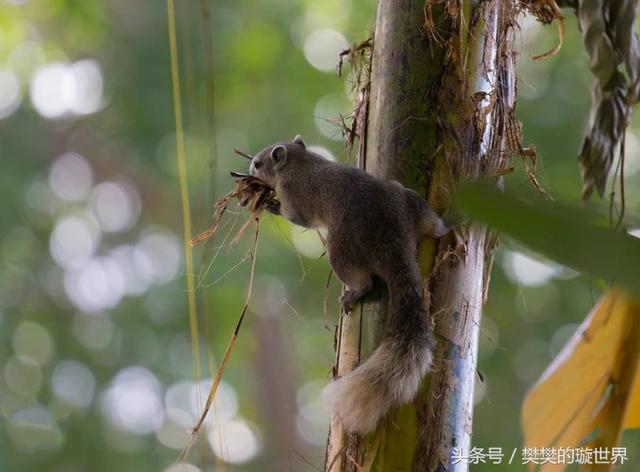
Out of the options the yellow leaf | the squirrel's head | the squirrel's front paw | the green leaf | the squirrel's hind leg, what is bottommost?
the yellow leaf

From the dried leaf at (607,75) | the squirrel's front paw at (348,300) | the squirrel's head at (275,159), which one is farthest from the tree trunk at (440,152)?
the squirrel's head at (275,159)

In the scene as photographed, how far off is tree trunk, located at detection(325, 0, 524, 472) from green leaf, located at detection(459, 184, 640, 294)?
3.25 ft

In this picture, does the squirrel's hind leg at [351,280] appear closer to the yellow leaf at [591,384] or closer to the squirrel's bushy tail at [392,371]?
the squirrel's bushy tail at [392,371]

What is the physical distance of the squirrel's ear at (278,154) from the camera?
91.6 inches

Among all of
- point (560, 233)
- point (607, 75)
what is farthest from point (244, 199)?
point (560, 233)

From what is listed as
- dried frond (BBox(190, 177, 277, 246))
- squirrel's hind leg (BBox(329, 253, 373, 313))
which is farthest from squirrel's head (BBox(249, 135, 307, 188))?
squirrel's hind leg (BBox(329, 253, 373, 313))

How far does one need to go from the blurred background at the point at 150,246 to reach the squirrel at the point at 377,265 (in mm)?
2707

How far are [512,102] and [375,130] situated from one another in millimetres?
318

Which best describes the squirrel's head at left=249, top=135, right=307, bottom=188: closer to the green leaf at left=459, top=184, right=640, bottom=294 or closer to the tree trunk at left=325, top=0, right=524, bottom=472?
the tree trunk at left=325, top=0, right=524, bottom=472

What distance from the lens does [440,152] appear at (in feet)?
5.18

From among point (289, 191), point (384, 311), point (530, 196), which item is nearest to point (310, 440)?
point (289, 191)

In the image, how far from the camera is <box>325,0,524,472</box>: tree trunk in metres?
1.46

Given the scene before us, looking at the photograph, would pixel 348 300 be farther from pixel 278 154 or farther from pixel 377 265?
pixel 278 154

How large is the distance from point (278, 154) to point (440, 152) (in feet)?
2.73
